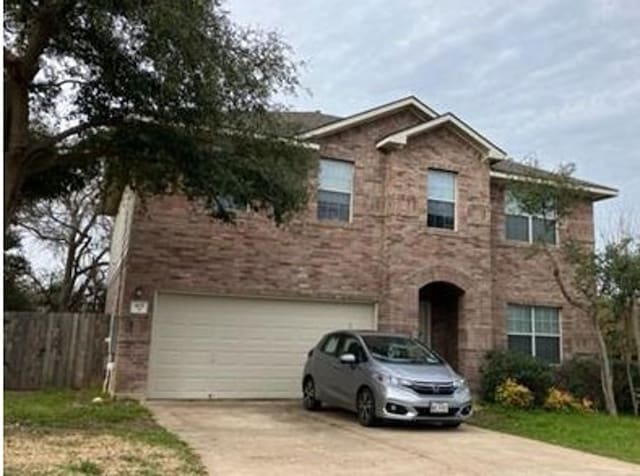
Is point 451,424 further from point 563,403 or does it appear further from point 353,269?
point 353,269

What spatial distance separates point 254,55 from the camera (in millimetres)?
11656

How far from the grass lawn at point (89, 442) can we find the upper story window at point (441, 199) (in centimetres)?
878

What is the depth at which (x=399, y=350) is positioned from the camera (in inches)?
530

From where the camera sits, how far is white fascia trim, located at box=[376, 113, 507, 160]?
58.1 feet

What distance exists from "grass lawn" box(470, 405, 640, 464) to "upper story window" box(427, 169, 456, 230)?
4.89 meters

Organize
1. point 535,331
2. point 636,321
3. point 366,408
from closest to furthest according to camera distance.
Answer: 1. point 366,408
2. point 636,321
3. point 535,331

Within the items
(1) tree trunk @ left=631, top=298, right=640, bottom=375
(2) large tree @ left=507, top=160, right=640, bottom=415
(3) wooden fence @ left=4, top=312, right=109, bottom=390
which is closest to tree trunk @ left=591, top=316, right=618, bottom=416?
(2) large tree @ left=507, top=160, right=640, bottom=415

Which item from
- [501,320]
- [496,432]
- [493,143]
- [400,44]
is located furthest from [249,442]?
[493,143]

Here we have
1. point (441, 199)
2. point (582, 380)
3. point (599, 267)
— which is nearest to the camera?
point (599, 267)

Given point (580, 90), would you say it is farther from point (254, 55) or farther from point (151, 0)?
point (151, 0)

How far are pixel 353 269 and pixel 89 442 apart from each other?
30.0 ft

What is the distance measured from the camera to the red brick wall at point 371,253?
608 inches

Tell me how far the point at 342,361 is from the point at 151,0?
23.9ft

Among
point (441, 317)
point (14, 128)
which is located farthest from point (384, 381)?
point (14, 128)
